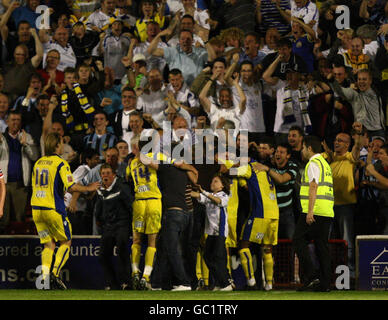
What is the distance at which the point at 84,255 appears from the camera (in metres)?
11.4

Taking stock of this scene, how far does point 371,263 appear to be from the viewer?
36.3 feet

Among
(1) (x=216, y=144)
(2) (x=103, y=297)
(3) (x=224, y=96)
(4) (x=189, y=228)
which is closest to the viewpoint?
(2) (x=103, y=297)

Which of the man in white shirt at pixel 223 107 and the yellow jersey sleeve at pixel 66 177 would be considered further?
the man in white shirt at pixel 223 107

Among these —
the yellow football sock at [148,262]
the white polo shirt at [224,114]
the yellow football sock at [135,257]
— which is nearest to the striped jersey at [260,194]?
the yellow football sock at [148,262]

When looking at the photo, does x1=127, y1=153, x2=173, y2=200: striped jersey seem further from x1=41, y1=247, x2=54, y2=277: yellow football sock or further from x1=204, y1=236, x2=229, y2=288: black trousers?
x1=41, y1=247, x2=54, y2=277: yellow football sock

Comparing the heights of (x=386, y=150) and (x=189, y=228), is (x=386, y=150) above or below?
above

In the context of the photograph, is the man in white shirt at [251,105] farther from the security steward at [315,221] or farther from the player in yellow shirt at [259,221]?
the security steward at [315,221]

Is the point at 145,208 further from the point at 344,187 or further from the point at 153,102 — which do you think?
the point at 153,102

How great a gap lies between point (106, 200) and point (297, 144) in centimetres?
309

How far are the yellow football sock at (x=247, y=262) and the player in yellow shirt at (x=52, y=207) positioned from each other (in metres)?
2.20

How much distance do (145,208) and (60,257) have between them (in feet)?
4.24

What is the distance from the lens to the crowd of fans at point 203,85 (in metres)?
12.2

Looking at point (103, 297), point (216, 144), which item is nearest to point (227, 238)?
point (216, 144)

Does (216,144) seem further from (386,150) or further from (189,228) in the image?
(386,150)
